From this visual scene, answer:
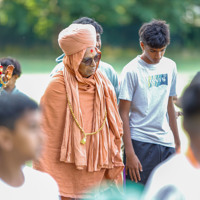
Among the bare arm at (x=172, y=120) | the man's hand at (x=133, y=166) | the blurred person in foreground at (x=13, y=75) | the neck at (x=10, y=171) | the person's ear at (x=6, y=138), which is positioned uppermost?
the person's ear at (x=6, y=138)

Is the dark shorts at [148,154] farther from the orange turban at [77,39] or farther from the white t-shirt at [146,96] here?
the orange turban at [77,39]

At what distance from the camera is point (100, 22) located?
106 feet

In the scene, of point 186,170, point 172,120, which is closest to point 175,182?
point 186,170

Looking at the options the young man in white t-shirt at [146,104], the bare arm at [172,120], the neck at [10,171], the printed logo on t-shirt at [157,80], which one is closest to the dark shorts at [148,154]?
the young man in white t-shirt at [146,104]

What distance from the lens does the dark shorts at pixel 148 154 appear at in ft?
13.1

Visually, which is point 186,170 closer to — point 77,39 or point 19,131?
point 19,131

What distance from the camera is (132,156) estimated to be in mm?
3924

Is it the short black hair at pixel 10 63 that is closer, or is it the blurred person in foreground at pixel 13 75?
the blurred person in foreground at pixel 13 75

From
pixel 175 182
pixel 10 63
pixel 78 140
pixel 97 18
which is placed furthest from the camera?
pixel 97 18

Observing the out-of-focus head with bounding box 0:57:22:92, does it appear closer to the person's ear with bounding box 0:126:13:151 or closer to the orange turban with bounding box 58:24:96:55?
the orange turban with bounding box 58:24:96:55

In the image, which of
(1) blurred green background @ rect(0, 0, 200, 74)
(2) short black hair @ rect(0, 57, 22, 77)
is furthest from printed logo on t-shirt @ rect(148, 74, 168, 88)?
(1) blurred green background @ rect(0, 0, 200, 74)

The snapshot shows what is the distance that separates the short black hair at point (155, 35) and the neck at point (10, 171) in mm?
2213

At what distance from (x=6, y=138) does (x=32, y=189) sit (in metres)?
0.25

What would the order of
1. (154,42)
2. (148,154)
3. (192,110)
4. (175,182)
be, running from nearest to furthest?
(175,182) < (192,110) < (154,42) < (148,154)
